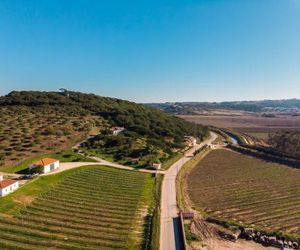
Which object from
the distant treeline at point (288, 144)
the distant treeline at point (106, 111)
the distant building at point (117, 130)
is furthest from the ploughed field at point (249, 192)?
the distant building at point (117, 130)

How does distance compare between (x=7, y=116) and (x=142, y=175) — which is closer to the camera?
(x=142, y=175)

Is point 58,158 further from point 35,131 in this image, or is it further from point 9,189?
point 9,189

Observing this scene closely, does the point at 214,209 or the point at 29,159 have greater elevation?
the point at 29,159

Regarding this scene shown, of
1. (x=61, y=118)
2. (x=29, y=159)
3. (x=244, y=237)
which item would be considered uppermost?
(x=61, y=118)

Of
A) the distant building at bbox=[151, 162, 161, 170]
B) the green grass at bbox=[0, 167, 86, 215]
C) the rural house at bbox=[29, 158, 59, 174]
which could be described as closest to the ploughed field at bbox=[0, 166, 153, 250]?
the green grass at bbox=[0, 167, 86, 215]

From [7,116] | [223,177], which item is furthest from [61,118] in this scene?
[223,177]

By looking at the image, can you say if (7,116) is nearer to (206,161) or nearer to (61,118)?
(61,118)

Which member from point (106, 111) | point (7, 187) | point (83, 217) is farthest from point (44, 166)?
point (106, 111)

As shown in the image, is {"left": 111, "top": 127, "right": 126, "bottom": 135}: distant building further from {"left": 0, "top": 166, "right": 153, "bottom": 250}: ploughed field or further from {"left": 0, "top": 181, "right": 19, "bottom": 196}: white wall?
{"left": 0, "top": 181, "right": 19, "bottom": 196}: white wall
